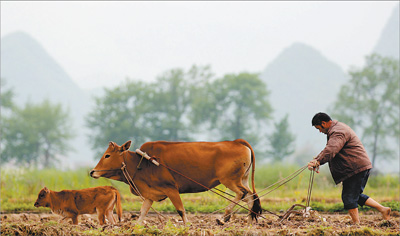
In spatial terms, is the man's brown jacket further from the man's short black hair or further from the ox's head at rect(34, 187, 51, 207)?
the ox's head at rect(34, 187, 51, 207)

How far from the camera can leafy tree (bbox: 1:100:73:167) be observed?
64375 mm

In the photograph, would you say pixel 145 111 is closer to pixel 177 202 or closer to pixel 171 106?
pixel 171 106

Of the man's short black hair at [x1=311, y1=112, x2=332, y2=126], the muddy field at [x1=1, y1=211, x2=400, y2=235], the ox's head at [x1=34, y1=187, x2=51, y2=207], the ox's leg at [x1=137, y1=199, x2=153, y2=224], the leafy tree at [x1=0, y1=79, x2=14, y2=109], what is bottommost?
the muddy field at [x1=1, y1=211, x2=400, y2=235]

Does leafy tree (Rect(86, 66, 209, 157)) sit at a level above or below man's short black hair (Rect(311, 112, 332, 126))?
above

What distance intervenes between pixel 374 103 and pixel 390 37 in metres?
134

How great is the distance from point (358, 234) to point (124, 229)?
390 cm

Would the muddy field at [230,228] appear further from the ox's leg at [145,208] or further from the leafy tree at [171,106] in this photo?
the leafy tree at [171,106]

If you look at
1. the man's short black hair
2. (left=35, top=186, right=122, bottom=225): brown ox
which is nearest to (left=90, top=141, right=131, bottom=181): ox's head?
(left=35, top=186, right=122, bottom=225): brown ox

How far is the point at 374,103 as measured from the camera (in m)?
56.0

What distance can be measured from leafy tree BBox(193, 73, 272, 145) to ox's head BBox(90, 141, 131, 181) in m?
53.2

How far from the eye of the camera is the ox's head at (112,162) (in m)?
8.66

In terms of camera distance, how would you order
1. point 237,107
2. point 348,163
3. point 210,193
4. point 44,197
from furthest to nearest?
point 237,107
point 210,193
point 44,197
point 348,163

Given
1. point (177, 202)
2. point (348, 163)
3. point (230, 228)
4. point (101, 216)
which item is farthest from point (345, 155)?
point (101, 216)

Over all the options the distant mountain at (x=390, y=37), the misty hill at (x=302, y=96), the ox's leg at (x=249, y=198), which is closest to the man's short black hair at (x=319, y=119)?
the ox's leg at (x=249, y=198)
